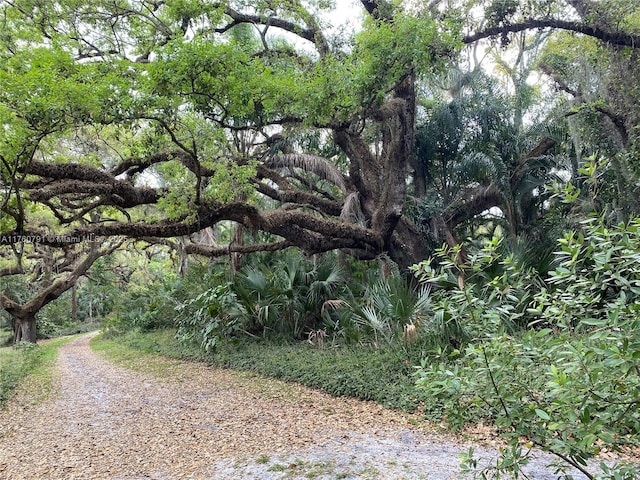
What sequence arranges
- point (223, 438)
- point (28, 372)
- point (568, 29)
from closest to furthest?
1. point (223, 438)
2. point (568, 29)
3. point (28, 372)

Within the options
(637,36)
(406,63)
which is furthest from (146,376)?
(637,36)

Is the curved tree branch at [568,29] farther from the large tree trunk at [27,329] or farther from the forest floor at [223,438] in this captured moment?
the large tree trunk at [27,329]

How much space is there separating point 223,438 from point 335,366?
2.74 m

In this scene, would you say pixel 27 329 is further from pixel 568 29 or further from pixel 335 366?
pixel 568 29

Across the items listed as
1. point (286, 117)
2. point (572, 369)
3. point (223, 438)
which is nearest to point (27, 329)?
point (286, 117)

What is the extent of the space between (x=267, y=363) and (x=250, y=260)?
4.62 meters

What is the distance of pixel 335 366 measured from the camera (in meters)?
7.29

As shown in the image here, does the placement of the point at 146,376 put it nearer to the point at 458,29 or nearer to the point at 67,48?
the point at 67,48

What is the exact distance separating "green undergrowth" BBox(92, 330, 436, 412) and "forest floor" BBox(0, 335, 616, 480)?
0.76ft

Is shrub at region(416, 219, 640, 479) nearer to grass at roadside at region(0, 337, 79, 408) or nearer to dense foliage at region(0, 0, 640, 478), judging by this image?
dense foliage at region(0, 0, 640, 478)

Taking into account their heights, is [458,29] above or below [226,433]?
above

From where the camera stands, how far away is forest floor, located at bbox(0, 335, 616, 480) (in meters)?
3.97

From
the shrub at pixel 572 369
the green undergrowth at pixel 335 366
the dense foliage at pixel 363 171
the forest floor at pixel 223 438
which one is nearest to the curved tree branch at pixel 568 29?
the dense foliage at pixel 363 171

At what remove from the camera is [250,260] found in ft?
41.2
